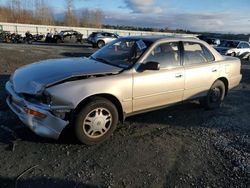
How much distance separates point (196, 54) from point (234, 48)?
16.3m

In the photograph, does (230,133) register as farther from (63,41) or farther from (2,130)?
(63,41)

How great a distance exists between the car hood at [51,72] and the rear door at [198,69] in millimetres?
1622

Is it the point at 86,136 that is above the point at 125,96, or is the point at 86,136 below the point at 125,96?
below

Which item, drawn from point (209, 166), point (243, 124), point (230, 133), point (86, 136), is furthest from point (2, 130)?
point (243, 124)

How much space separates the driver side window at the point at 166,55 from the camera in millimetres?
5348

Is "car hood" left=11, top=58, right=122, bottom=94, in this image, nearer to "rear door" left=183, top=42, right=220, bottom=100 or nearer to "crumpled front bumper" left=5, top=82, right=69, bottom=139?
"crumpled front bumper" left=5, top=82, right=69, bottom=139

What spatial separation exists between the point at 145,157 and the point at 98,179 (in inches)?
34.5

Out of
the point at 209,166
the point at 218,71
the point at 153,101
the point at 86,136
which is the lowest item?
the point at 209,166

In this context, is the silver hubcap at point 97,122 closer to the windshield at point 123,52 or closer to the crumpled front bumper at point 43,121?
the crumpled front bumper at point 43,121

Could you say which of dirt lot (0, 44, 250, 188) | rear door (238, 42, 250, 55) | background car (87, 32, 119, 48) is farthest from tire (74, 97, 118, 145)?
background car (87, 32, 119, 48)

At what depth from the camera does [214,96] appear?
6.69 metres

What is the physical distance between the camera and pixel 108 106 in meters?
4.57

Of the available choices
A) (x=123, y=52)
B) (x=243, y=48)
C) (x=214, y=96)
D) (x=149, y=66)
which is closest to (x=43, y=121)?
(x=149, y=66)

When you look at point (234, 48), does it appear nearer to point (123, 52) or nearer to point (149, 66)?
point (123, 52)
